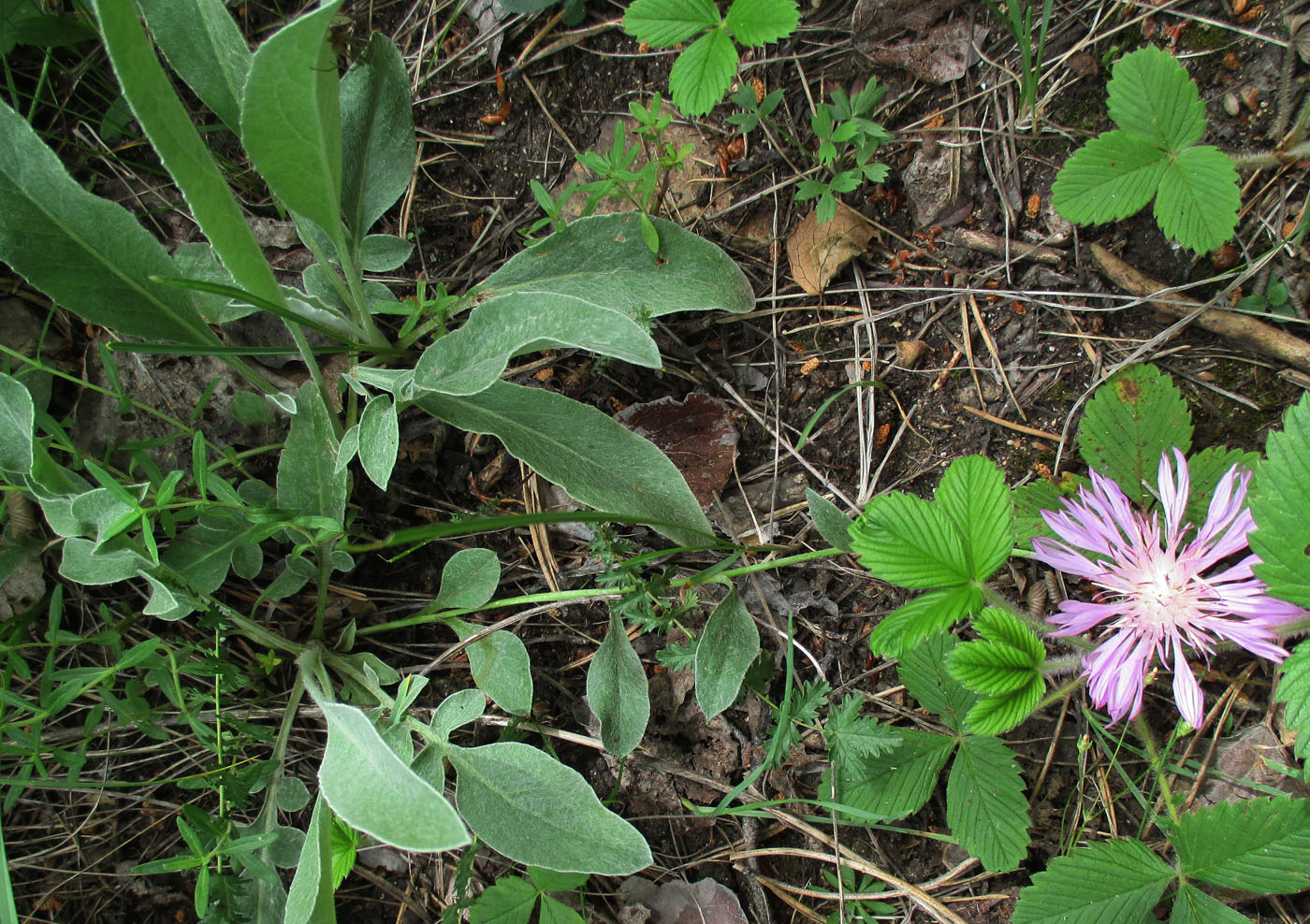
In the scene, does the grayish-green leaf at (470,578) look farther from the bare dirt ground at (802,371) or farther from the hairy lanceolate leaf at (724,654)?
the hairy lanceolate leaf at (724,654)

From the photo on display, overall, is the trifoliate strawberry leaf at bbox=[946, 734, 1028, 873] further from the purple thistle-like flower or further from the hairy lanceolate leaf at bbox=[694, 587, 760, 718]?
the hairy lanceolate leaf at bbox=[694, 587, 760, 718]

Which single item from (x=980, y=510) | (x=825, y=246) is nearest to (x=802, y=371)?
(x=825, y=246)

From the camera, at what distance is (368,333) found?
71.2 inches

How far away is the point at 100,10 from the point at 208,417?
944mm

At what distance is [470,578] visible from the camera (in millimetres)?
1744

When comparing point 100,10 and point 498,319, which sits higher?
point 100,10

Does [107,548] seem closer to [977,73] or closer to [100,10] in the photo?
[100,10]

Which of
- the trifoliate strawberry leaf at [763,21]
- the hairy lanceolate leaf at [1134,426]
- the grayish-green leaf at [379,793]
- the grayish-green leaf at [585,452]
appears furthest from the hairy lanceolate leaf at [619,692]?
the trifoliate strawberry leaf at [763,21]

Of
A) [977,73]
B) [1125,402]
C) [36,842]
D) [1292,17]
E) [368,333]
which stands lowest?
[36,842]

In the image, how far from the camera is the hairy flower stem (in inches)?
56.9

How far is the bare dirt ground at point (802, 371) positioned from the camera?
62.3 inches

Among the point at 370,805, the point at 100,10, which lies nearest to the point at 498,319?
the point at 100,10

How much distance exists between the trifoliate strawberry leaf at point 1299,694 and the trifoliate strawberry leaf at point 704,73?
133 cm

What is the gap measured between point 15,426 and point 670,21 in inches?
55.6
